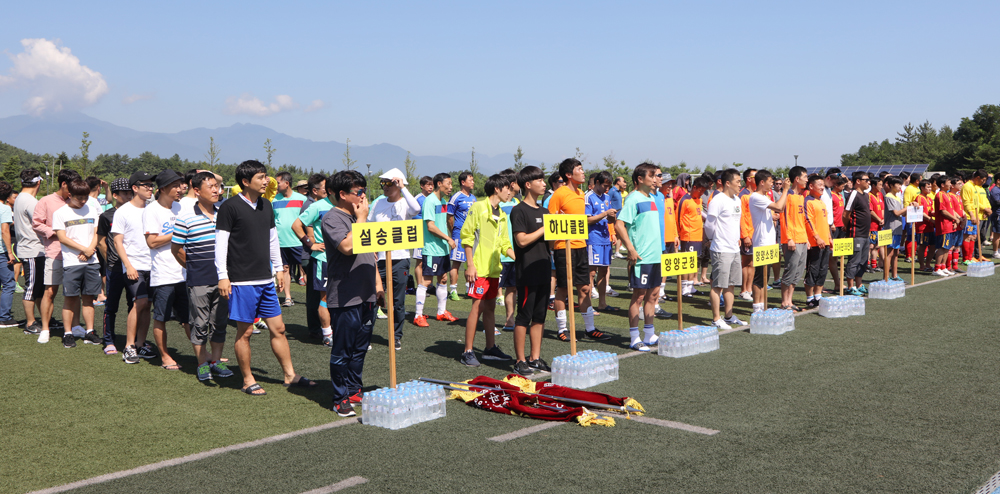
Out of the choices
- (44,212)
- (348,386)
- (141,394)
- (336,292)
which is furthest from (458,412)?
(44,212)

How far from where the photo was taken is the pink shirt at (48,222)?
8.23 metres

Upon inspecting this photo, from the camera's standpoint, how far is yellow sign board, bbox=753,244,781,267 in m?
9.12

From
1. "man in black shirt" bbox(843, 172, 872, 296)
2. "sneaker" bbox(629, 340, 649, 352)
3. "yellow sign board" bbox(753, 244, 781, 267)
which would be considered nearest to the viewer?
"sneaker" bbox(629, 340, 649, 352)

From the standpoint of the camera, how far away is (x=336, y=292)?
543cm

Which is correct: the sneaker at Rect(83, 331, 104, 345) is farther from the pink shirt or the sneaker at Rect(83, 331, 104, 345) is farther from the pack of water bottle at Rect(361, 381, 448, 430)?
the pack of water bottle at Rect(361, 381, 448, 430)

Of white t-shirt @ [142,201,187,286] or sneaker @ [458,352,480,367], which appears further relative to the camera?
sneaker @ [458,352,480,367]

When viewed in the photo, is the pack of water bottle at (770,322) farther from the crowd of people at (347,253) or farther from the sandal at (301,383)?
the sandal at (301,383)

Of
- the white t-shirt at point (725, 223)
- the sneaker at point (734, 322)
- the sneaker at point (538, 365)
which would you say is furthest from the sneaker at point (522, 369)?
the sneaker at point (734, 322)

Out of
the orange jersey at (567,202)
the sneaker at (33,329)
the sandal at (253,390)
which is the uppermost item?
the orange jersey at (567,202)

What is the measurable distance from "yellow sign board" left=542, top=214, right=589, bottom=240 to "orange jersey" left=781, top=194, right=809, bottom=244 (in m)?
4.55

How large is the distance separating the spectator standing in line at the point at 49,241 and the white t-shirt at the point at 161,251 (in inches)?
84.8

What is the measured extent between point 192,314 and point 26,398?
4.91 ft

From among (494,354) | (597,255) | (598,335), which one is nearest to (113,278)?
(494,354)

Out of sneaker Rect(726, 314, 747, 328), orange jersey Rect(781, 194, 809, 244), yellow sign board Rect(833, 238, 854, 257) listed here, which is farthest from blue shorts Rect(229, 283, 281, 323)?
yellow sign board Rect(833, 238, 854, 257)
